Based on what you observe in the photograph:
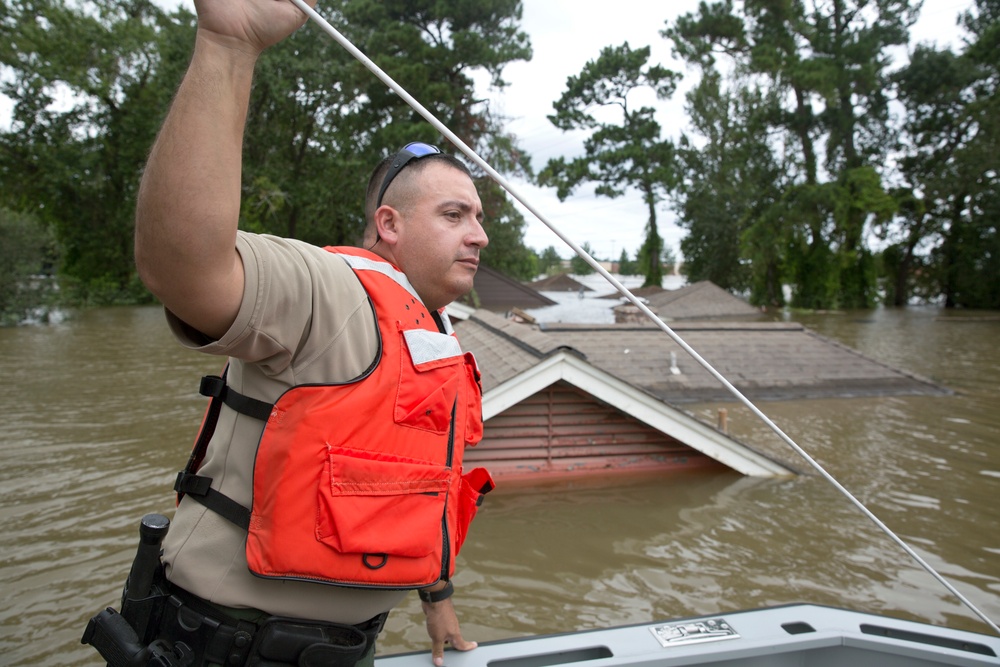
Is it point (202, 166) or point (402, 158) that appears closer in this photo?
point (202, 166)

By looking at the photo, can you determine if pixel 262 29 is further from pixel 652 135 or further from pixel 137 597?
pixel 652 135

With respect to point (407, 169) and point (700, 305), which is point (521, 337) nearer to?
point (407, 169)

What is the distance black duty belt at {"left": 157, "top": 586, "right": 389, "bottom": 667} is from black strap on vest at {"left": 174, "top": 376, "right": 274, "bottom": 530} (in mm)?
Result: 211

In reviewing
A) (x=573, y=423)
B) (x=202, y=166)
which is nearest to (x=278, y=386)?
(x=202, y=166)

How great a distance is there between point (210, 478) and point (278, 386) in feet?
0.98

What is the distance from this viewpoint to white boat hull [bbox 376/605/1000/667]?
2650 mm

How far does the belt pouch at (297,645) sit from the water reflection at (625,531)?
3.08m

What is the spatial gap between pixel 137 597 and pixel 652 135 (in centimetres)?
4144

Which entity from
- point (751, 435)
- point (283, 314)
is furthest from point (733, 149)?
point (283, 314)

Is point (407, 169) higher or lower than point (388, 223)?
higher

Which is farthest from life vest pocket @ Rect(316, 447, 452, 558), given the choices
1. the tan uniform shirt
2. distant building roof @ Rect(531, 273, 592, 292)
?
distant building roof @ Rect(531, 273, 592, 292)

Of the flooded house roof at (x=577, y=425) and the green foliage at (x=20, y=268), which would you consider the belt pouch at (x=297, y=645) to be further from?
the green foliage at (x=20, y=268)

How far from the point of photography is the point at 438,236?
70.2 inches

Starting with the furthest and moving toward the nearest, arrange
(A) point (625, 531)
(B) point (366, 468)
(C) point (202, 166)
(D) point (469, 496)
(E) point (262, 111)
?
1. (E) point (262, 111)
2. (A) point (625, 531)
3. (D) point (469, 496)
4. (B) point (366, 468)
5. (C) point (202, 166)
